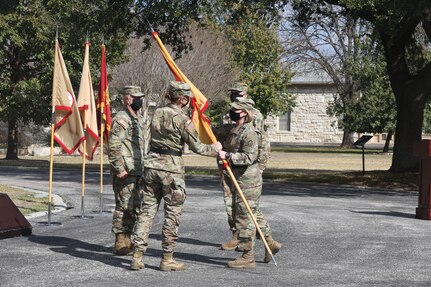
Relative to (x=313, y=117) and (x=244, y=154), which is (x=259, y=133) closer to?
(x=244, y=154)

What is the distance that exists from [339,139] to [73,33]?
47365 mm

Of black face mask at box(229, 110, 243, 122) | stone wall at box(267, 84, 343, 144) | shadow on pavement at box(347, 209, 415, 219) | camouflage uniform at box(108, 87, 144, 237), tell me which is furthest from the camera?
stone wall at box(267, 84, 343, 144)

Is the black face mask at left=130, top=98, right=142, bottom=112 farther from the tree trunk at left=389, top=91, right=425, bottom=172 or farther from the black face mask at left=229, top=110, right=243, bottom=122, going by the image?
the tree trunk at left=389, top=91, right=425, bottom=172

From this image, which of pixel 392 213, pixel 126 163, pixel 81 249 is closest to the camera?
pixel 126 163

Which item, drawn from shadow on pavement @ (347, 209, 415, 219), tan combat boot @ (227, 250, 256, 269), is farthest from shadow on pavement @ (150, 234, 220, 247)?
shadow on pavement @ (347, 209, 415, 219)

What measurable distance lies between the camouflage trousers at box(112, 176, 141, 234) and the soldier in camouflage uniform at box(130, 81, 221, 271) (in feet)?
3.26

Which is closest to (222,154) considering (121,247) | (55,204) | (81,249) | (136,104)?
(136,104)

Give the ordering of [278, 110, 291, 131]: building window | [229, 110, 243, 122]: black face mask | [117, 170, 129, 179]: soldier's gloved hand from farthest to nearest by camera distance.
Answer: [278, 110, 291, 131]: building window, [117, 170, 129, 179]: soldier's gloved hand, [229, 110, 243, 122]: black face mask

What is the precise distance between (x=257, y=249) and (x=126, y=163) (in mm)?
1982

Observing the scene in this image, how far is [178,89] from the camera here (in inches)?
350

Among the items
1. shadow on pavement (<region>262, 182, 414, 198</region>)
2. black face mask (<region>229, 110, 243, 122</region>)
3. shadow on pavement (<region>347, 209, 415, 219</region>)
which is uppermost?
black face mask (<region>229, 110, 243, 122</region>)

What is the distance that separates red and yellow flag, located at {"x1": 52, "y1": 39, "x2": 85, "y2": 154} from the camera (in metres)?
12.7

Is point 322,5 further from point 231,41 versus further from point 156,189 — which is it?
point 231,41

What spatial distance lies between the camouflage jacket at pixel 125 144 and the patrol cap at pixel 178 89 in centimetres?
123
